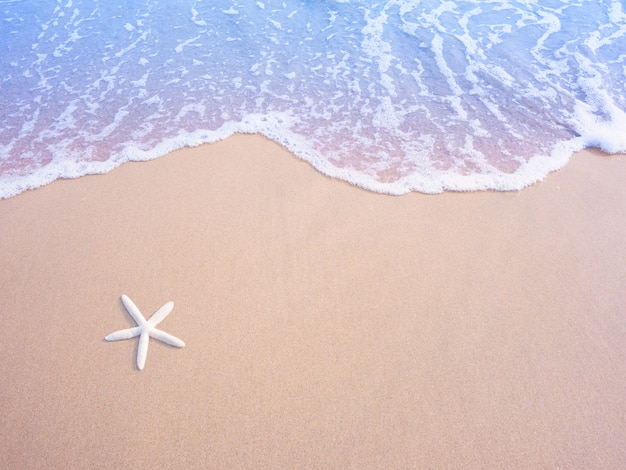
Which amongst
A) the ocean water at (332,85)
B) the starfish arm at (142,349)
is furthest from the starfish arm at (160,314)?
the ocean water at (332,85)

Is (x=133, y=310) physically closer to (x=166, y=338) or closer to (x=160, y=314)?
(x=160, y=314)

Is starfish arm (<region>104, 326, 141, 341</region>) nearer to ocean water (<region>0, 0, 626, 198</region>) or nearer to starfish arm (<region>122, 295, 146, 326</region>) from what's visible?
starfish arm (<region>122, 295, 146, 326</region>)

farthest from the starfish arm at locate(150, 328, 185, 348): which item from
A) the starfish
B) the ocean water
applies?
the ocean water

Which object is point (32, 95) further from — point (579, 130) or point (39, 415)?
point (579, 130)

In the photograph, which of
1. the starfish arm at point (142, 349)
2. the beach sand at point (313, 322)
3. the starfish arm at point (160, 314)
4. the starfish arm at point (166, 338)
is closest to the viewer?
the beach sand at point (313, 322)

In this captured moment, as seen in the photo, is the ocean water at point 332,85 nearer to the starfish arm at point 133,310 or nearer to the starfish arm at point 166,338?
the starfish arm at point 133,310
